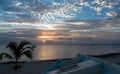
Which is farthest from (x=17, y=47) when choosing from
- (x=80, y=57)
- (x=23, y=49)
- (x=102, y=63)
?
(x=102, y=63)

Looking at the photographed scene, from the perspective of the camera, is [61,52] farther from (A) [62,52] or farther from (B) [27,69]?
(B) [27,69]

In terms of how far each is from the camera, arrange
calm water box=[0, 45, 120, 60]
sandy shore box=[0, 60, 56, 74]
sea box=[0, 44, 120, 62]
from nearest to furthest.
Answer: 1. sandy shore box=[0, 60, 56, 74]
2. sea box=[0, 44, 120, 62]
3. calm water box=[0, 45, 120, 60]

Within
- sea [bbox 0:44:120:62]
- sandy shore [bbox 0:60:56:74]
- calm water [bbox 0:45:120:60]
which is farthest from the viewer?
calm water [bbox 0:45:120:60]

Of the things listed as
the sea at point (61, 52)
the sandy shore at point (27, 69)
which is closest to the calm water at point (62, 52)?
the sea at point (61, 52)

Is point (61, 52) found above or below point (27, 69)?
below

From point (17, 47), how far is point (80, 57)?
1376cm

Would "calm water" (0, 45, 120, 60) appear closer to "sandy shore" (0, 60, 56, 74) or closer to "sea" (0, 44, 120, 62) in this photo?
"sea" (0, 44, 120, 62)

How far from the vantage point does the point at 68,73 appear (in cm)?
537

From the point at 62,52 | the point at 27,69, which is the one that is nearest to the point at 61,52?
the point at 62,52

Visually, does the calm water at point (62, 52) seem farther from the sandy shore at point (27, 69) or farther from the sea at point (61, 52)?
the sandy shore at point (27, 69)

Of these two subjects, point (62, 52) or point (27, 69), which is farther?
point (62, 52)

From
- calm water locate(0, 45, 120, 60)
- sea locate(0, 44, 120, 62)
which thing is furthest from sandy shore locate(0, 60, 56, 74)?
calm water locate(0, 45, 120, 60)

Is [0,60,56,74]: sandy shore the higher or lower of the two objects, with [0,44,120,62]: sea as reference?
higher

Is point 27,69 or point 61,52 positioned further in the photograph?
point 61,52
